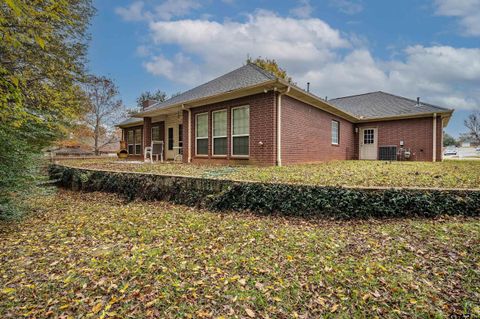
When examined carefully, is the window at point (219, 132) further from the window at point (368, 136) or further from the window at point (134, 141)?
the window at point (368, 136)

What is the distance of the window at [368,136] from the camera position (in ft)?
52.3

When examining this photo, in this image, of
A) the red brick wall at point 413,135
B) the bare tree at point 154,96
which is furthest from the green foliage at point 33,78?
the bare tree at point 154,96

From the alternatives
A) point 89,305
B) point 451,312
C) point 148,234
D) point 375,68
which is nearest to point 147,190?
point 148,234

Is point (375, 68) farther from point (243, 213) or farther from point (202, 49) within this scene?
point (243, 213)

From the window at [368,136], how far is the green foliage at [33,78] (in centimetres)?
1605

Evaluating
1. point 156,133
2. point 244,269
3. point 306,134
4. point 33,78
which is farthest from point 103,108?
point 244,269

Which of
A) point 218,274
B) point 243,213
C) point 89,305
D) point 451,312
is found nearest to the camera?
point 451,312

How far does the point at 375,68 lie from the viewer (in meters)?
19.7

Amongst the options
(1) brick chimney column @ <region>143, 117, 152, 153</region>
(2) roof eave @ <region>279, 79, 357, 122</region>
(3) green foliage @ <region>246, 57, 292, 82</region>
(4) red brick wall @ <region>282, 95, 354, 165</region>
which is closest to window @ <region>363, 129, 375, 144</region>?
(2) roof eave @ <region>279, 79, 357, 122</region>

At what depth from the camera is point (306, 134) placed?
10.5 meters

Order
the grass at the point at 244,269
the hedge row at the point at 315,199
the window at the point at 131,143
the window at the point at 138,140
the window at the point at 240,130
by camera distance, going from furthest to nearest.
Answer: the window at the point at 131,143 < the window at the point at 138,140 < the window at the point at 240,130 < the hedge row at the point at 315,199 < the grass at the point at 244,269

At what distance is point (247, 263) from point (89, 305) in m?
1.65

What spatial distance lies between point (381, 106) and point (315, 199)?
48.7 feet

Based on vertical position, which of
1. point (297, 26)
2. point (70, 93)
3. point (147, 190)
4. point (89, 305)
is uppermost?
point (297, 26)
